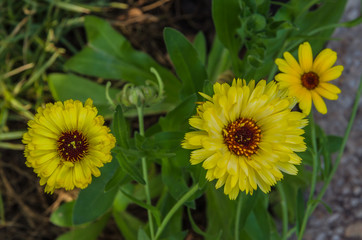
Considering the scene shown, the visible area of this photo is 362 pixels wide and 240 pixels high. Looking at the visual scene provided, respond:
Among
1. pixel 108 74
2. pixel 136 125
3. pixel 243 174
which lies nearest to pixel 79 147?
pixel 243 174

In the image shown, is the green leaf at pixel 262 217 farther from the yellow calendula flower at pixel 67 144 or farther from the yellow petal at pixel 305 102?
the yellow calendula flower at pixel 67 144

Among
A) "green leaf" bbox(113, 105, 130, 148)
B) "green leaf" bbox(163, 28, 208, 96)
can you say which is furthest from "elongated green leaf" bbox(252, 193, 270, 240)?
"green leaf" bbox(113, 105, 130, 148)

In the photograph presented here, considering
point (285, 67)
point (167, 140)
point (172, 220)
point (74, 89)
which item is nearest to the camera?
point (285, 67)

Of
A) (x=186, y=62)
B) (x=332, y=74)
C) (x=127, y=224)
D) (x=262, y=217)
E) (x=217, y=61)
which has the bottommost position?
(x=262, y=217)

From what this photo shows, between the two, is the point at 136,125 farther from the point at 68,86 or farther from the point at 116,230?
the point at 116,230

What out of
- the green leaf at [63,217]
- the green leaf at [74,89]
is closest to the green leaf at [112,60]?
the green leaf at [74,89]

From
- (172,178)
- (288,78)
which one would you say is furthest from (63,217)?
(288,78)

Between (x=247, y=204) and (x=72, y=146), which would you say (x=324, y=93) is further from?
(x=72, y=146)
